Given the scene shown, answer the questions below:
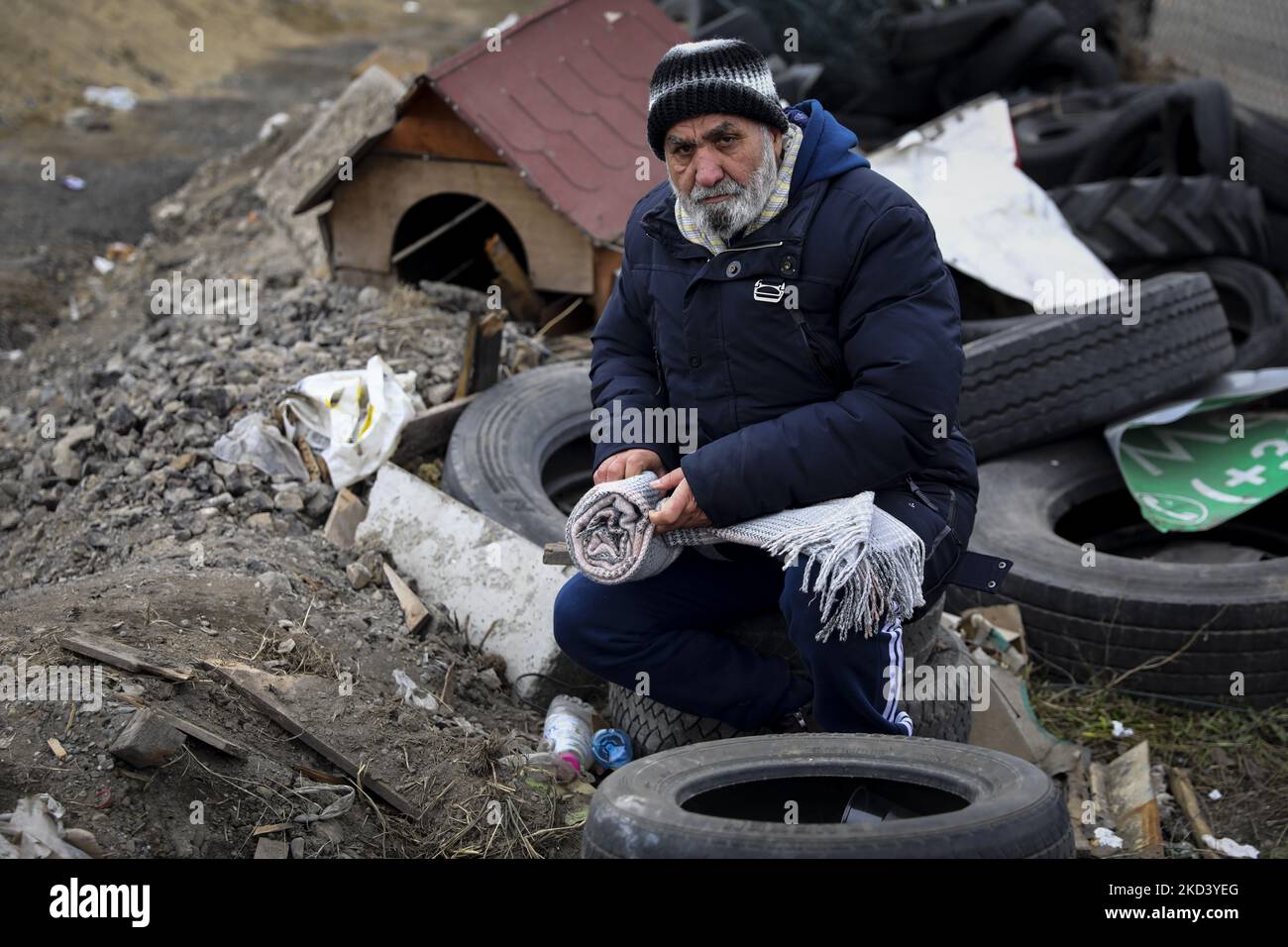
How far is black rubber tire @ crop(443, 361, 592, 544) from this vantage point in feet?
14.1

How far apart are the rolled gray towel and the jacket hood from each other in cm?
75

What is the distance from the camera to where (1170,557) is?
4988 mm

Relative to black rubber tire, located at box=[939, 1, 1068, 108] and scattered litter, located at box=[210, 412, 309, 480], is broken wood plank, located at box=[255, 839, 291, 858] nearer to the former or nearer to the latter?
scattered litter, located at box=[210, 412, 309, 480]

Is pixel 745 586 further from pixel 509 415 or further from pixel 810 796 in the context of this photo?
pixel 509 415

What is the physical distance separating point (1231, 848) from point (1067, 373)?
1.90 meters

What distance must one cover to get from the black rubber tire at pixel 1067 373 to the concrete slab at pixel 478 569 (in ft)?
6.11

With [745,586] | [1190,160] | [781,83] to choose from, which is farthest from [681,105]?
[1190,160]

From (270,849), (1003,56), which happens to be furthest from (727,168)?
(1003,56)

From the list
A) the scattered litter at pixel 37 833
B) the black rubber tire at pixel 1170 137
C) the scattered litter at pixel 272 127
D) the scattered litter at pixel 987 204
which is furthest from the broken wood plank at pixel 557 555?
the scattered litter at pixel 272 127

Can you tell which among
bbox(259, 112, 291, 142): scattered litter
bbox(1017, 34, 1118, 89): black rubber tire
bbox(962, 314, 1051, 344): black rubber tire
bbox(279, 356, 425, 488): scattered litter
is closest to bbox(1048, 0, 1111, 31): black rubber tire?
bbox(1017, 34, 1118, 89): black rubber tire

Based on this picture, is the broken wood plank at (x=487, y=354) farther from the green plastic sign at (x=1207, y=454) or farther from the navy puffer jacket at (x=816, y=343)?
the green plastic sign at (x=1207, y=454)

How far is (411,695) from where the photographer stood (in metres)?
3.36

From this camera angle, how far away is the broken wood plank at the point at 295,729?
2918mm

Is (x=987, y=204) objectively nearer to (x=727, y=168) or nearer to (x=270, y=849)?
(x=727, y=168)
